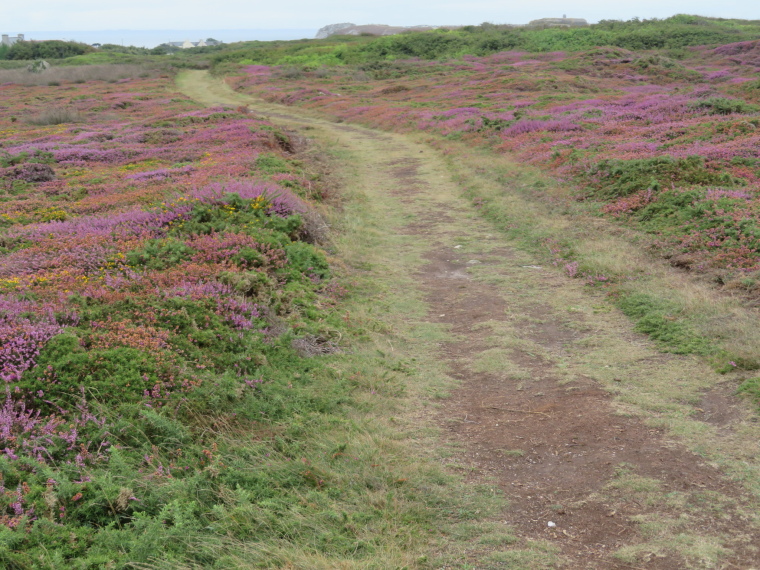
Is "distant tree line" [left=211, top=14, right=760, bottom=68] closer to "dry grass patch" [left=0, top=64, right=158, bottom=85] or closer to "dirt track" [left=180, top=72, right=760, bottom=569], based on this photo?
"dry grass patch" [left=0, top=64, right=158, bottom=85]

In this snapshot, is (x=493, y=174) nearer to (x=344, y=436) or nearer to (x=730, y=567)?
(x=344, y=436)

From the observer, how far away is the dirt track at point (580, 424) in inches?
187

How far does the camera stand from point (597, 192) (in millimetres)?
15875

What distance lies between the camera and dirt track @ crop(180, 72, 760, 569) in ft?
15.5

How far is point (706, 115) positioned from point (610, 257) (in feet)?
51.0

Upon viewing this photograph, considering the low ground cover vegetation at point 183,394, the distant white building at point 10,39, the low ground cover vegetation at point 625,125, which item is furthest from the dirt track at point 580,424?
the distant white building at point 10,39

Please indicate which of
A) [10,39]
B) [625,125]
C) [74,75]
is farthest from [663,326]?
[10,39]

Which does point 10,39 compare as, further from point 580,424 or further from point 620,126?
point 580,424

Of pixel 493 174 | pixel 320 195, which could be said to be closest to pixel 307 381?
pixel 320 195

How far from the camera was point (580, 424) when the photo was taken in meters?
6.50

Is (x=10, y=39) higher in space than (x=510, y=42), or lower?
higher

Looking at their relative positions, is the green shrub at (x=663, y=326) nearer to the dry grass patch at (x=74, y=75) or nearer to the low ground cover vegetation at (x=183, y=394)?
the low ground cover vegetation at (x=183, y=394)

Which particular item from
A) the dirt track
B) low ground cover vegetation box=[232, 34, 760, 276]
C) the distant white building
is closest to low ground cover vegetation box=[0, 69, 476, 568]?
the dirt track

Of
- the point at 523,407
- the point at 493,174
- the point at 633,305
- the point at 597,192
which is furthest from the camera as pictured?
the point at 493,174
